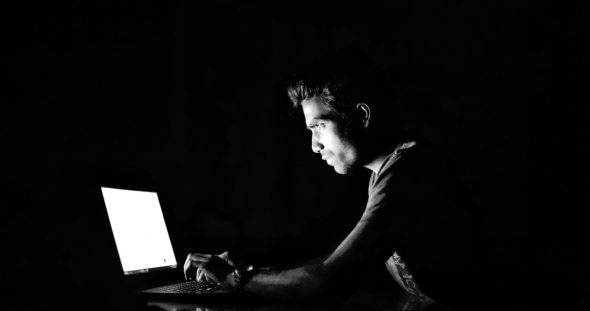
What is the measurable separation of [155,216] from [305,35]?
1257 millimetres

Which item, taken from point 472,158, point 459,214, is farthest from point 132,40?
point 472,158

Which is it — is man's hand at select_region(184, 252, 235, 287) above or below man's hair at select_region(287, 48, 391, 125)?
below

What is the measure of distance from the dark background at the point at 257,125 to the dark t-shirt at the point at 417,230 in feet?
0.36

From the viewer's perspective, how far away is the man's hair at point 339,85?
60.8 inches

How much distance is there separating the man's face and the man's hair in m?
0.02

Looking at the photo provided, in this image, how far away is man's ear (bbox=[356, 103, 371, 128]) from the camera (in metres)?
1.55

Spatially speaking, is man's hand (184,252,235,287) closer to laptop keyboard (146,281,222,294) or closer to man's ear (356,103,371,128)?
laptop keyboard (146,281,222,294)

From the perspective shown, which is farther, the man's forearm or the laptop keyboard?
the laptop keyboard

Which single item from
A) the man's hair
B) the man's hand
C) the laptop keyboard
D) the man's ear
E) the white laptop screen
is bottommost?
the laptop keyboard

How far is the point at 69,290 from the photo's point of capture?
1.20 m

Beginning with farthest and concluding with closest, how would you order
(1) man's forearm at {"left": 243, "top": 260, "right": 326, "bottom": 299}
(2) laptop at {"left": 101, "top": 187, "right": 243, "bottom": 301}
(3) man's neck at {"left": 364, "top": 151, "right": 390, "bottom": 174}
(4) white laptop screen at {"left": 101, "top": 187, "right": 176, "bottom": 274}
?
(3) man's neck at {"left": 364, "top": 151, "right": 390, "bottom": 174}, (4) white laptop screen at {"left": 101, "top": 187, "right": 176, "bottom": 274}, (2) laptop at {"left": 101, "top": 187, "right": 243, "bottom": 301}, (1) man's forearm at {"left": 243, "top": 260, "right": 326, "bottom": 299}

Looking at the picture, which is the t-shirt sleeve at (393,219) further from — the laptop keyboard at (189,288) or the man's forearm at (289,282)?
the laptop keyboard at (189,288)

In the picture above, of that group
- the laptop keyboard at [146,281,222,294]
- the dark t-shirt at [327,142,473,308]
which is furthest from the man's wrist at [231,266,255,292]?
the dark t-shirt at [327,142,473,308]

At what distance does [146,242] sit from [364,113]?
79cm
